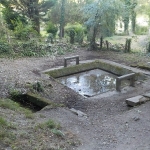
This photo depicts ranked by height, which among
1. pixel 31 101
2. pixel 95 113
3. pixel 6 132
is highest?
pixel 6 132

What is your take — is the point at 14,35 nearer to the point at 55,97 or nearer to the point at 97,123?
the point at 55,97

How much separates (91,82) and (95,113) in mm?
2766

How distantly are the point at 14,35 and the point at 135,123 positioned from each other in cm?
984

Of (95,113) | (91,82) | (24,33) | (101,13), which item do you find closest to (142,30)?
(101,13)

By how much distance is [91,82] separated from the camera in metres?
9.41

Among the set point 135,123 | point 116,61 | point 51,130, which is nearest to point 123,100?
point 135,123

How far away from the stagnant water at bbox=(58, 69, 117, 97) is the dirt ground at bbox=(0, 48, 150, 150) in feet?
2.04

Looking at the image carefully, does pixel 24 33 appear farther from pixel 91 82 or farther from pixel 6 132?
pixel 6 132

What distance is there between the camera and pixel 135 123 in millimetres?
5719


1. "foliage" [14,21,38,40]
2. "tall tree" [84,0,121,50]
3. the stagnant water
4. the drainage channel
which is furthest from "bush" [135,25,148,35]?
the drainage channel

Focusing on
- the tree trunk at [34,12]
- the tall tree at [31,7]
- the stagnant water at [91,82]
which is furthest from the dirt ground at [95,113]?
the tall tree at [31,7]

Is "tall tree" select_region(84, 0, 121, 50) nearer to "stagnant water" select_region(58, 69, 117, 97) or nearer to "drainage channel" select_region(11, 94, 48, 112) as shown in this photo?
"stagnant water" select_region(58, 69, 117, 97)

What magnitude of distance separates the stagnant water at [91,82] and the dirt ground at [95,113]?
2.04ft

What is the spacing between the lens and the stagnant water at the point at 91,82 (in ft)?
28.6
